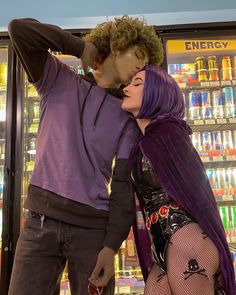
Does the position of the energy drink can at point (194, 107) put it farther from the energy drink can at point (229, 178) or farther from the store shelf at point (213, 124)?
the energy drink can at point (229, 178)

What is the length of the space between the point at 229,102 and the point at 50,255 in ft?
5.36

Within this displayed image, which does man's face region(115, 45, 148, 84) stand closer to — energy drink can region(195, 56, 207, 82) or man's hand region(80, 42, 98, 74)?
man's hand region(80, 42, 98, 74)

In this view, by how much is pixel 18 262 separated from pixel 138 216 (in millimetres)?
419

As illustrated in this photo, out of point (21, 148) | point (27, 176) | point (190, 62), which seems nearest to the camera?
point (21, 148)

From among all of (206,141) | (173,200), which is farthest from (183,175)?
(206,141)

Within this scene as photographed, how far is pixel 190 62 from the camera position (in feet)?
8.36

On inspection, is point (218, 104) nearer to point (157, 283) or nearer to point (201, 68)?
point (201, 68)

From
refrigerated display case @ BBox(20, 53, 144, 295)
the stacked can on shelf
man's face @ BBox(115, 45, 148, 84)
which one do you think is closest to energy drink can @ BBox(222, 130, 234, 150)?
the stacked can on shelf

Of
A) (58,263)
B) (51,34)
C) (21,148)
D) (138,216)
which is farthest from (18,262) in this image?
(21,148)

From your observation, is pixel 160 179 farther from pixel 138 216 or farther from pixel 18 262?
pixel 18 262

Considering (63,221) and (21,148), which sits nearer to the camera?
(63,221)

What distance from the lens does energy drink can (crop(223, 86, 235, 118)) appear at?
238 centimetres

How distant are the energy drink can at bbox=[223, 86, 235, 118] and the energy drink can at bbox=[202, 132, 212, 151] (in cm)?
17

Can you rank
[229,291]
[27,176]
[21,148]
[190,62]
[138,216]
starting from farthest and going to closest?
[190,62]
[27,176]
[21,148]
[138,216]
[229,291]
